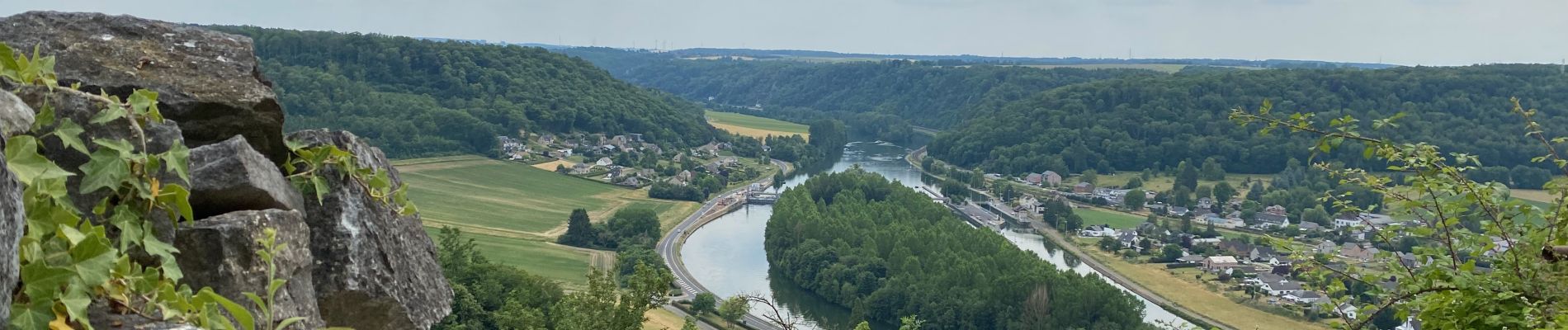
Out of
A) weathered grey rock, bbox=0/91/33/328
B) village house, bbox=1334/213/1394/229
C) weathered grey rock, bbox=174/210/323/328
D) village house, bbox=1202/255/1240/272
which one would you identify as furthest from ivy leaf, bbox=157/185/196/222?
village house, bbox=1202/255/1240/272

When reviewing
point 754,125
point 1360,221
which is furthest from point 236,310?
point 754,125

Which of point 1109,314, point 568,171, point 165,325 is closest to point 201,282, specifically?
point 165,325

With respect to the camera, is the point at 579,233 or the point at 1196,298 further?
the point at 579,233

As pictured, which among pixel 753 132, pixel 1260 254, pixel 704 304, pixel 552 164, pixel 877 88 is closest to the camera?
pixel 704 304

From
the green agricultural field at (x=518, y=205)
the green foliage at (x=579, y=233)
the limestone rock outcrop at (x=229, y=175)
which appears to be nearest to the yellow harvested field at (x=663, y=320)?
the green agricultural field at (x=518, y=205)

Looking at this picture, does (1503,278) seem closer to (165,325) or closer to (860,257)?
(165,325)

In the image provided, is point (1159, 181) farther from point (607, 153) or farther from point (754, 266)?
point (754, 266)

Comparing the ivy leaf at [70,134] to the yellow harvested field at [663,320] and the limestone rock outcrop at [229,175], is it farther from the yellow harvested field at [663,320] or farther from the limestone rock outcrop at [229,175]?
the yellow harvested field at [663,320]
